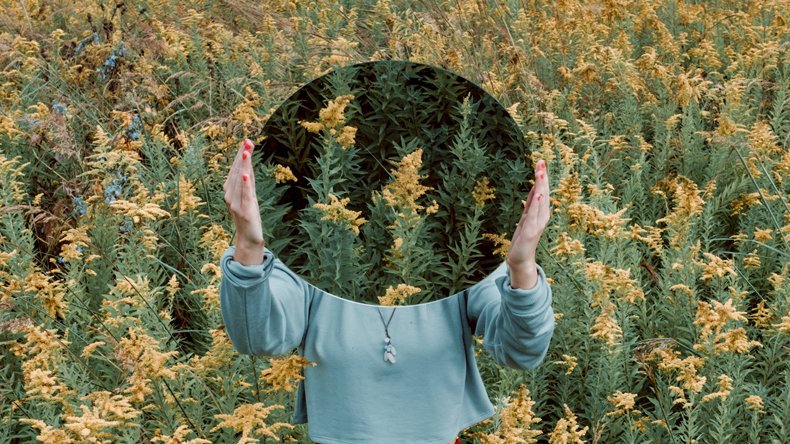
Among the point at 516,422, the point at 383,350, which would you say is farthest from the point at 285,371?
the point at 516,422

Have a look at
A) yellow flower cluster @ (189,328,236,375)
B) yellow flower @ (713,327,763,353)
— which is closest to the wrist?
yellow flower cluster @ (189,328,236,375)

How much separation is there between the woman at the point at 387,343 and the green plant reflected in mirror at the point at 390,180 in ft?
0.23

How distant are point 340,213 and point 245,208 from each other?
0.71 ft

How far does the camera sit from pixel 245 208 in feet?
6.06

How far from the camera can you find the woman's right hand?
1.85 m

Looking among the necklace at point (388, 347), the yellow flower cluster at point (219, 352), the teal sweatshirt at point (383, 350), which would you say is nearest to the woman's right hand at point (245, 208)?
the teal sweatshirt at point (383, 350)

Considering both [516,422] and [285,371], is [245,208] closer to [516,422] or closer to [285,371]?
[285,371]

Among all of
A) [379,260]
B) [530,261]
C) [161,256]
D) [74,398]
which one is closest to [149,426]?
[74,398]

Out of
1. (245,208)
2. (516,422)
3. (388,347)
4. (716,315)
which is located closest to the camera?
(245,208)

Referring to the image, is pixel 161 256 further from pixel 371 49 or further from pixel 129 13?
pixel 129 13

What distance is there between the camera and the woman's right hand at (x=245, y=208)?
6.06 feet

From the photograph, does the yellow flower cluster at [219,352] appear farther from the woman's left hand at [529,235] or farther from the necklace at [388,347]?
the woman's left hand at [529,235]

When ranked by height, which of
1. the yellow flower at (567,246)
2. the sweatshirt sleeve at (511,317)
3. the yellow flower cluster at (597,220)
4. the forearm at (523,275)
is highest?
the forearm at (523,275)

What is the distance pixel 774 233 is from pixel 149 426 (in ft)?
9.33
